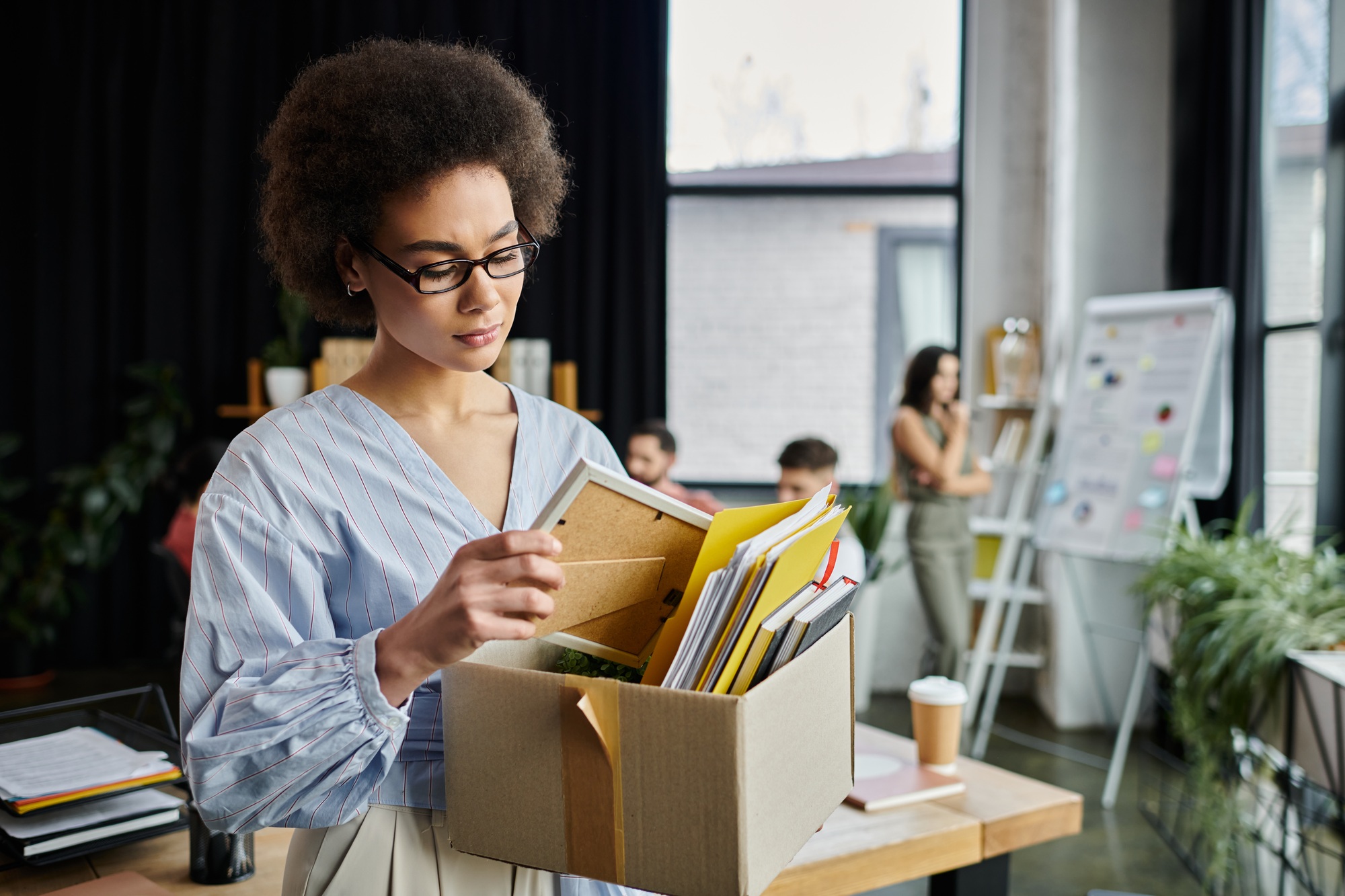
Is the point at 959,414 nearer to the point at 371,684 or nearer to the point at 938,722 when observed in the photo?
the point at 938,722

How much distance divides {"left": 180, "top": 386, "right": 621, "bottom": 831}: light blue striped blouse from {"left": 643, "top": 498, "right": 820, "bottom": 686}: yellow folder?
201 mm

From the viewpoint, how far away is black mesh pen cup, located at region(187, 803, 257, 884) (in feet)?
3.98

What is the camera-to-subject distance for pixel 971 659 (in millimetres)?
4141

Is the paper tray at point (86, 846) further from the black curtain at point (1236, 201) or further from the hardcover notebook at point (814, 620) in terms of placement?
the black curtain at point (1236, 201)

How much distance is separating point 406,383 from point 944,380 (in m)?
3.03

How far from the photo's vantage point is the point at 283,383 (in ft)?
14.6

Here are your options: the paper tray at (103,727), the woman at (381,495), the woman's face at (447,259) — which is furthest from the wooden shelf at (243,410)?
the woman's face at (447,259)

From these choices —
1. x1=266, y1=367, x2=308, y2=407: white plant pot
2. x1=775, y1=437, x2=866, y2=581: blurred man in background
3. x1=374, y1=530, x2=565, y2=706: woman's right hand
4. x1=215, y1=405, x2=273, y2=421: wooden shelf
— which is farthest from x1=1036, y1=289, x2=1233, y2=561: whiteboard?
x1=215, y1=405, x2=273, y2=421: wooden shelf

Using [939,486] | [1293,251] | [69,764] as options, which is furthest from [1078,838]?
[69,764]

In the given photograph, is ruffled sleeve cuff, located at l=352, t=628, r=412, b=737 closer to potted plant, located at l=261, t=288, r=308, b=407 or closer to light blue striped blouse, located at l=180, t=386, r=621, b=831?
light blue striped blouse, located at l=180, t=386, r=621, b=831

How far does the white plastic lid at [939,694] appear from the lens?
63.5 inches

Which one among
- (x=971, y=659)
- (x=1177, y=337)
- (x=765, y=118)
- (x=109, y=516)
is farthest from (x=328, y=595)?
(x=765, y=118)

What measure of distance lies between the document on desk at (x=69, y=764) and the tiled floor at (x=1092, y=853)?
1859 millimetres

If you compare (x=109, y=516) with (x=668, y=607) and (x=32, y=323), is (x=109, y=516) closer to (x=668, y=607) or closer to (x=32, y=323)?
(x=32, y=323)
